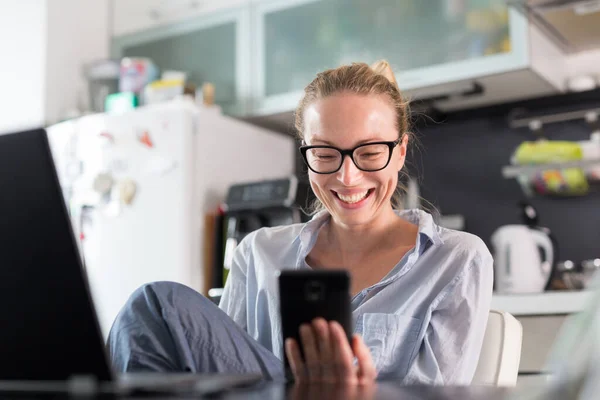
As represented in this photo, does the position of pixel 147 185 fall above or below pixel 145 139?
below

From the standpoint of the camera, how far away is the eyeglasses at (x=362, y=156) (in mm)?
1362

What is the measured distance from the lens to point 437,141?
10.0 feet

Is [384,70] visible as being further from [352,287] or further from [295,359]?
[295,359]

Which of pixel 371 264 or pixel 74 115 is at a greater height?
pixel 74 115

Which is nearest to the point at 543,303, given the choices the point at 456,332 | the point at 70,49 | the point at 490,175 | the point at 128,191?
the point at 490,175

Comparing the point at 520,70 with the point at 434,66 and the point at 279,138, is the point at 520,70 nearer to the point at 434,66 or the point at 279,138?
the point at 434,66

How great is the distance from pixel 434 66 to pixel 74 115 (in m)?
1.53

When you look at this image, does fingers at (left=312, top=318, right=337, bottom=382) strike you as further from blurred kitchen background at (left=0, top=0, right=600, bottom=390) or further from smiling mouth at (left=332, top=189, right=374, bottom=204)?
blurred kitchen background at (left=0, top=0, right=600, bottom=390)

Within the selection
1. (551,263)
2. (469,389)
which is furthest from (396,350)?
(551,263)

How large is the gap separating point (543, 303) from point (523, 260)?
307 millimetres

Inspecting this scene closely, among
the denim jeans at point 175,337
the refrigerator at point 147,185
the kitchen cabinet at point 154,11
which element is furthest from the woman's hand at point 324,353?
the kitchen cabinet at point 154,11

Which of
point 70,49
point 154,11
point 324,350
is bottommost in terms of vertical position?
point 324,350

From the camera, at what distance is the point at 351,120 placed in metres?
1.38

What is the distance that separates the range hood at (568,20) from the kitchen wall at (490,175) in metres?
0.19
